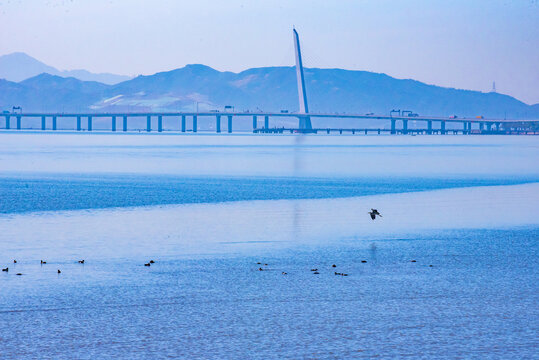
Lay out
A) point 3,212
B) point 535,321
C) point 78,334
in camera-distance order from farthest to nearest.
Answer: point 3,212, point 535,321, point 78,334

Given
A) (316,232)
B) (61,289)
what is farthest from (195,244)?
(61,289)

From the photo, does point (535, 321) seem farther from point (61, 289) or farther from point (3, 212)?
point (3, 212)

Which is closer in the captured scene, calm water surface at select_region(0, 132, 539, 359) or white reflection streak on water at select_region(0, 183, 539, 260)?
calm water surface at select_region(0, 132, 539, 359)

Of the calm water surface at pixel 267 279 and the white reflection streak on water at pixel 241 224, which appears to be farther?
the white reflection streak on water at pixel 241 224

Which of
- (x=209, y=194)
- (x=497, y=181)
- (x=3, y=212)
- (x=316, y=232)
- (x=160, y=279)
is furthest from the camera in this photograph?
(x=497, y=181)

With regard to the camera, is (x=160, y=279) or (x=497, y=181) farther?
(x=497, y=181)

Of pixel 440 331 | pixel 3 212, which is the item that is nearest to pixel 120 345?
pixel 440 331

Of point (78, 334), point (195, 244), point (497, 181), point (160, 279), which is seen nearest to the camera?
point (78, 334)

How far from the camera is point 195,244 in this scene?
16.6m

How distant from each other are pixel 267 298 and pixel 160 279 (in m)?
2.22

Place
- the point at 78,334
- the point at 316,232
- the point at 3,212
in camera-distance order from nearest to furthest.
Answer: the point at 78,334, the point at 316,232, the point at 3,212

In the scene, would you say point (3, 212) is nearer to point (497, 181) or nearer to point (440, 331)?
point (440, 331)

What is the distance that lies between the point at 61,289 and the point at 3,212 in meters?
12.4

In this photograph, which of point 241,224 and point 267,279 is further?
point 241,224
